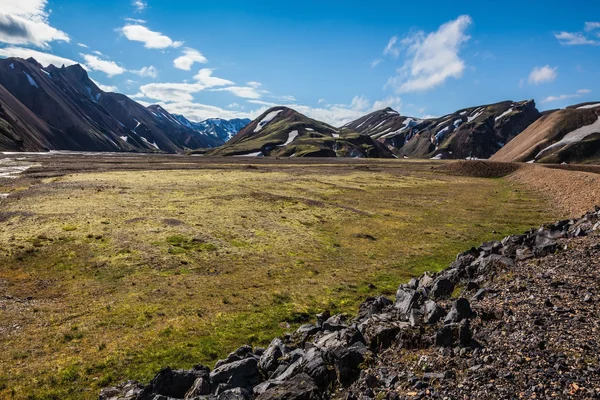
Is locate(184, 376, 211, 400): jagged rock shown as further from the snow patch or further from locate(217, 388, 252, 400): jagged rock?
the snow patch

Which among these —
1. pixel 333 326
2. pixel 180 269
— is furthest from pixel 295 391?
pixel 180 269

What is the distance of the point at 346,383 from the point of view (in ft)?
42.1

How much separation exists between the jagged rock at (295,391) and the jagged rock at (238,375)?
170 centimetres

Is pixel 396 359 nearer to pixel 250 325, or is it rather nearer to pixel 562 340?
pixel 562 340

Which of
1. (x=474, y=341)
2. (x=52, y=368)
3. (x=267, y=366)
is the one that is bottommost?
(x=52, y=368)

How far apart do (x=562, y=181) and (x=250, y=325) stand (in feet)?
269

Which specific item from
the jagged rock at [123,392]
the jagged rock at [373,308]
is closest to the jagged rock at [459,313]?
the jagged rock at [373,308]

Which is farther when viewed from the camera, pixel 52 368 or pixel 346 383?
pixel 52 368

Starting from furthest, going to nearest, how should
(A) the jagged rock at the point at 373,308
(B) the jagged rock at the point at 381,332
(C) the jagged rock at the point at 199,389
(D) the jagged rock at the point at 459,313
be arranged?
(A) the jagged rock at the point at 373,308 < (D) the jagged rock at the point at 459,313 < (B) the jagged rock at the point at 381,332 < (C) the jagged rock at the point at 199,389

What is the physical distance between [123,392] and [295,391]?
7376mm

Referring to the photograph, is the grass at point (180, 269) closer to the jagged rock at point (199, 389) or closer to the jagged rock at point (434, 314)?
the jagged rock at point (199, 389)

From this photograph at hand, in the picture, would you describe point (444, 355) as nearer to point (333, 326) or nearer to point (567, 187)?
point (333, 326)

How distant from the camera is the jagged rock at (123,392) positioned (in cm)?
1334

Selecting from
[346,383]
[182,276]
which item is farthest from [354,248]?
[346,383]
